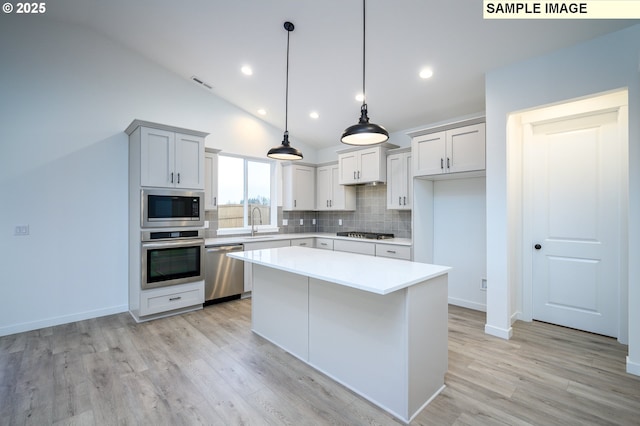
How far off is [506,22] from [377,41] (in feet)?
3.73

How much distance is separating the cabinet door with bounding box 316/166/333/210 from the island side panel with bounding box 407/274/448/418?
139 inches

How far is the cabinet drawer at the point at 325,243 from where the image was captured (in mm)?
4966

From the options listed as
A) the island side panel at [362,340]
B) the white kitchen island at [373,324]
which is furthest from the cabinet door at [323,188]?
the island side panel at [362,340]

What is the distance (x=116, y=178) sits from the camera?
12.5 ft

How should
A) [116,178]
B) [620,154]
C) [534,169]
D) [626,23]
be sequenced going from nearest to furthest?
[626,23] < [620,154] < [534,169] < [116,178]

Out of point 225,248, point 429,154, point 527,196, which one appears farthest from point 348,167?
point 527,196

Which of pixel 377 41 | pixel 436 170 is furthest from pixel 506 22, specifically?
pixel 436 170

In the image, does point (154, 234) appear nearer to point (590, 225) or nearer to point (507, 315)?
point (507, 315)

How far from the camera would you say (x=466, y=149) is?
3.41m

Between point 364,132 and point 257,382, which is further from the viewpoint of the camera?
point 257,382

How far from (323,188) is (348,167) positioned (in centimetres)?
89

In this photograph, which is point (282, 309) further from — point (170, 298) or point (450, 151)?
point (450, 151)

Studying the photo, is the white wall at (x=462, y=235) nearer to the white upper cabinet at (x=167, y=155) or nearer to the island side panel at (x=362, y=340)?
the island side panel at (x=362, y=340)

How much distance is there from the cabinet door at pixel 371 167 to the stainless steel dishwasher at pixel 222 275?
2.24 metres
